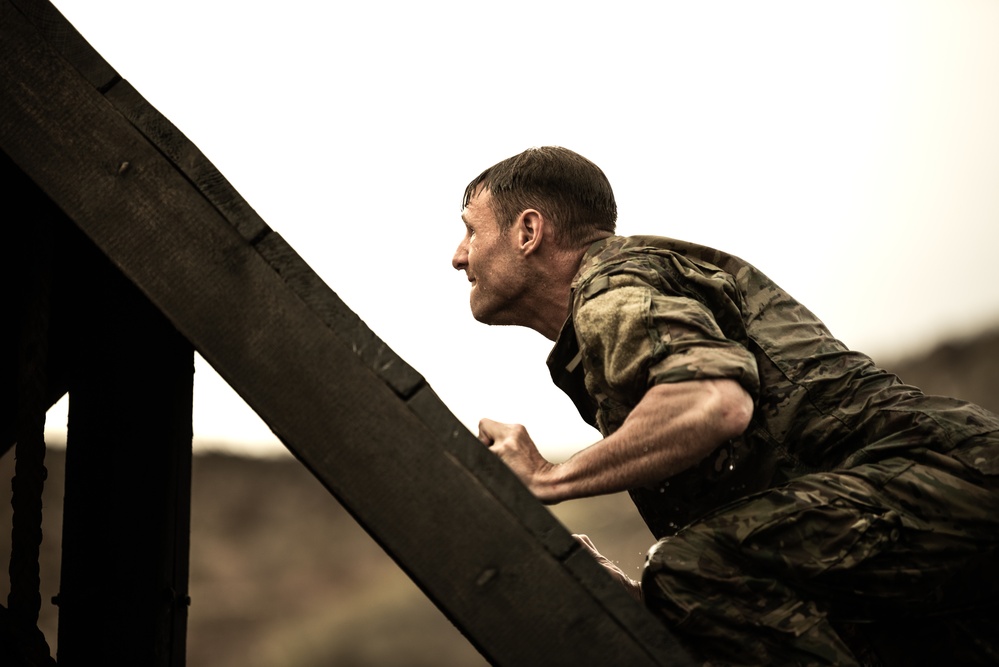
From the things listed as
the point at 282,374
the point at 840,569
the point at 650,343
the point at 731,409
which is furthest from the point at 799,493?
the point at 282,374

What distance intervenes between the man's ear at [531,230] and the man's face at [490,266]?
0.02m

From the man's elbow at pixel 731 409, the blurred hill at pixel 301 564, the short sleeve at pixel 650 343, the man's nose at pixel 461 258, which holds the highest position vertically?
the blurred hill at pixel 301 564

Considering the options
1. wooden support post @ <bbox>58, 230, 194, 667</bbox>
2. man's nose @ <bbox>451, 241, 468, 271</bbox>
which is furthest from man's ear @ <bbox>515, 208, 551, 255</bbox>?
wooden support post @ <bbox>58, 230, 194, 667</bbox>

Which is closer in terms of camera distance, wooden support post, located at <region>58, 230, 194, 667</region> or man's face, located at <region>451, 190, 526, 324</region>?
wooden support post, located at <region>58, 230, 194, 667</region>

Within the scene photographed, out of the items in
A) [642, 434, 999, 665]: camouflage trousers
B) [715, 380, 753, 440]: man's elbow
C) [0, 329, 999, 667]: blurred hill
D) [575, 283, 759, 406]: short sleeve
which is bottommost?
[642, 434, 999, 665]: camouflage trousers

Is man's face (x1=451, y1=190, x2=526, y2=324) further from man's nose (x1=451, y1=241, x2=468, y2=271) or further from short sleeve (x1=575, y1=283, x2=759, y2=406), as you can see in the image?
short sleeve (x1=575, y1=283, x2=759, y2=406)

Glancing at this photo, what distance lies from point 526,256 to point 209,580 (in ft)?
47.8

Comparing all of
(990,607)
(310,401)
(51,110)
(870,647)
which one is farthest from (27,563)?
(990,607)

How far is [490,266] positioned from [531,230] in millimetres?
160

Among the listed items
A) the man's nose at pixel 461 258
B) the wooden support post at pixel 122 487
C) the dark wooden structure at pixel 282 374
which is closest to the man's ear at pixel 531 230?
the man's nose at pixel 461 258

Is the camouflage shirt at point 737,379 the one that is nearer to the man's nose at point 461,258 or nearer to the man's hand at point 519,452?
the man's hand at point 519,452

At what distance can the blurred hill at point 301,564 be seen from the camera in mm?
16172

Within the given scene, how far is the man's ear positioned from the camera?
10.5 ft

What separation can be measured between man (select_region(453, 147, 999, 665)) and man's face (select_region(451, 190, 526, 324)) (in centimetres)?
Result: 41
